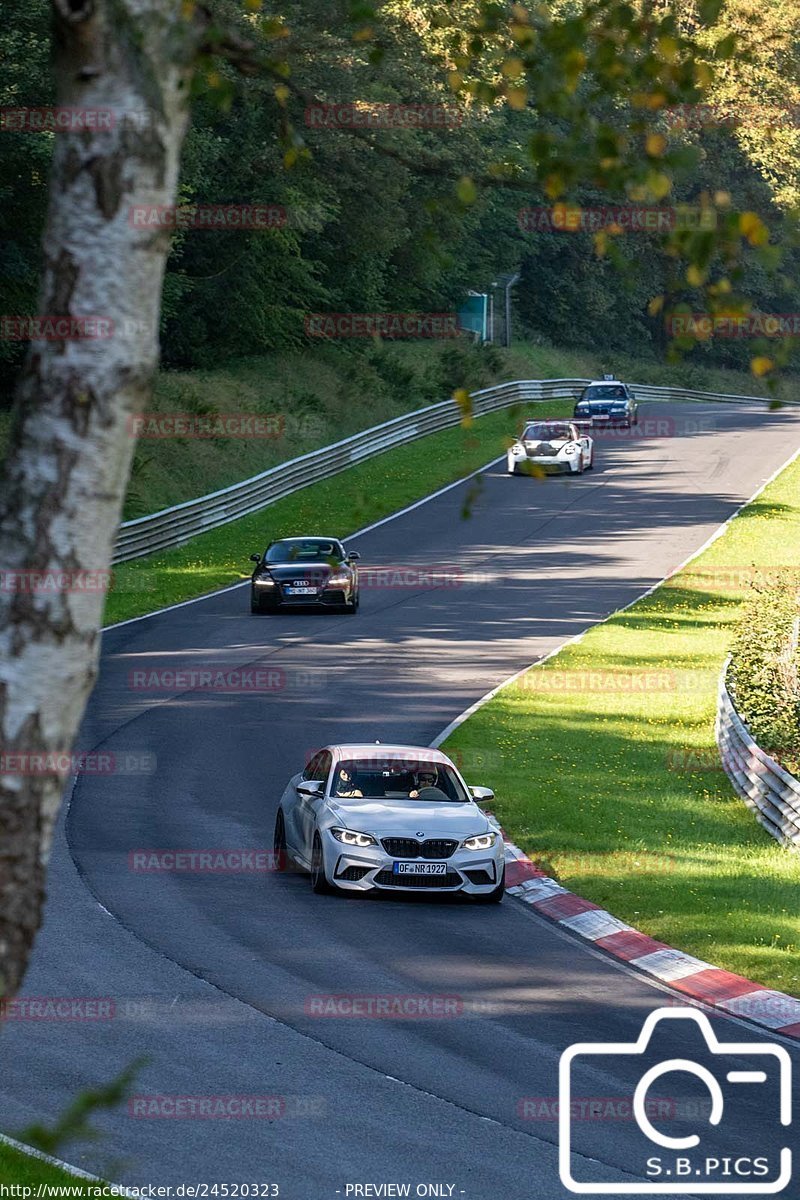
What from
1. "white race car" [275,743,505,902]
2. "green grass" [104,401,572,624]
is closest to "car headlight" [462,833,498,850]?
"white race car" [275,743,505,902]

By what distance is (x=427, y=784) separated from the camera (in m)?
16.8

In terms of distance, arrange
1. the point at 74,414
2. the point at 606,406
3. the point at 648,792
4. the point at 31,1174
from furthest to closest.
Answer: the point at 606,406, the point at 648,792, the point at 31,1174, the point at 74,414

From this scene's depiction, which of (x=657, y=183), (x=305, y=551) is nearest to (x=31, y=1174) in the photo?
(x=657, y=183)

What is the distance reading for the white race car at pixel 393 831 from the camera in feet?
51.6

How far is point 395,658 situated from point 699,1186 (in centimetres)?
2192

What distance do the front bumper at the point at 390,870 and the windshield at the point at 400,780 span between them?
0.87m

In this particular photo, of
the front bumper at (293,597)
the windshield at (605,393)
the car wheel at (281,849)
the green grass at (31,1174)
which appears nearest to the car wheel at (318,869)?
the car wheel at (281,849)

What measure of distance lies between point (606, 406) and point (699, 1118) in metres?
55.4

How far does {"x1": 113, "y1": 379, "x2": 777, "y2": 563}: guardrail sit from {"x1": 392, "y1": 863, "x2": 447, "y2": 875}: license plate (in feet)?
59.5

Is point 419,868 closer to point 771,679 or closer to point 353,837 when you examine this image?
point 353,837

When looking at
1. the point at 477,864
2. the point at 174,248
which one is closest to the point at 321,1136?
the point at 477,864

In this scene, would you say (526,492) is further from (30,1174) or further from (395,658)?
(30,1174)

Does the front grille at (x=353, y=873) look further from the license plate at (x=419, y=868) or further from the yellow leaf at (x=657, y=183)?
the yellow leaf at (x=657, y=183)

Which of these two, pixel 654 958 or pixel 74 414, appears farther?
pixel 654 958
